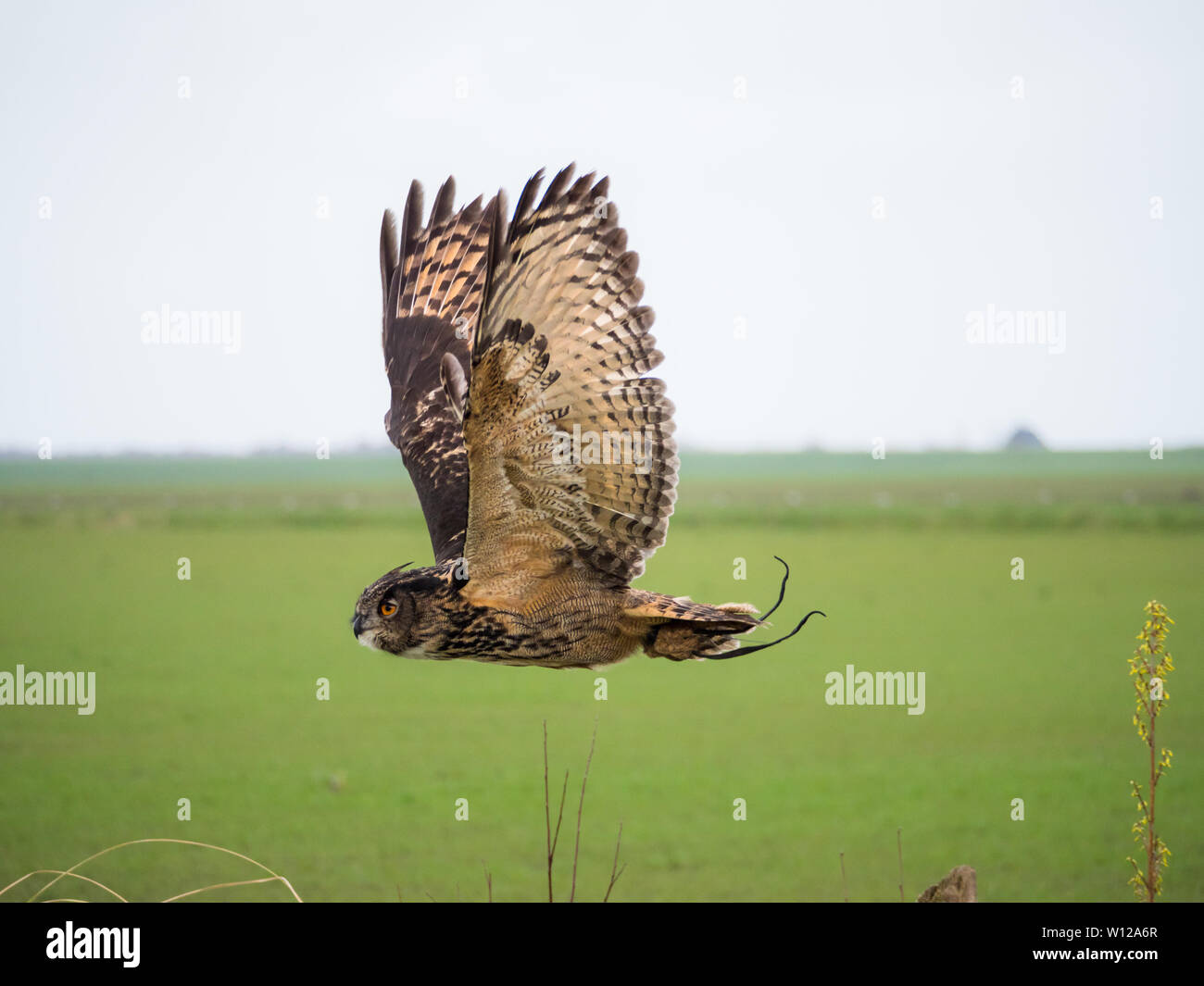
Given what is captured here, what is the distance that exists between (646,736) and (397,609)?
2066 centimetres

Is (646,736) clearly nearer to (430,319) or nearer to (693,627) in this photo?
(430,319)

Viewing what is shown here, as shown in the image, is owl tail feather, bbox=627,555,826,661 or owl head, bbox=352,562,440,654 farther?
owl tail feather, bbox=627,555,826,661

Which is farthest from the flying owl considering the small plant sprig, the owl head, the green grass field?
the green grass field

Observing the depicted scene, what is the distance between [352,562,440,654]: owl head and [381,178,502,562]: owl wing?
0.92 metres

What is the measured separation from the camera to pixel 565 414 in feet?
10.1

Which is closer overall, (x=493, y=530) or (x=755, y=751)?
(x=493, y=530)

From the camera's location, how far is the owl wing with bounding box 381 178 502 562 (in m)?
3.96

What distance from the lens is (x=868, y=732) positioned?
2445 centimetres

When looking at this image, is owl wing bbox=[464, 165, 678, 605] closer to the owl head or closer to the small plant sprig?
the owl head

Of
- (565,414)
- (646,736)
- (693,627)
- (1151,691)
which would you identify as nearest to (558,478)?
(565,414)

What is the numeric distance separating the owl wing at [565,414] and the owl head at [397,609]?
14 cm

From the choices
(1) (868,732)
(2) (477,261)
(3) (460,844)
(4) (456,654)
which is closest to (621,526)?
(4) (456,654)
